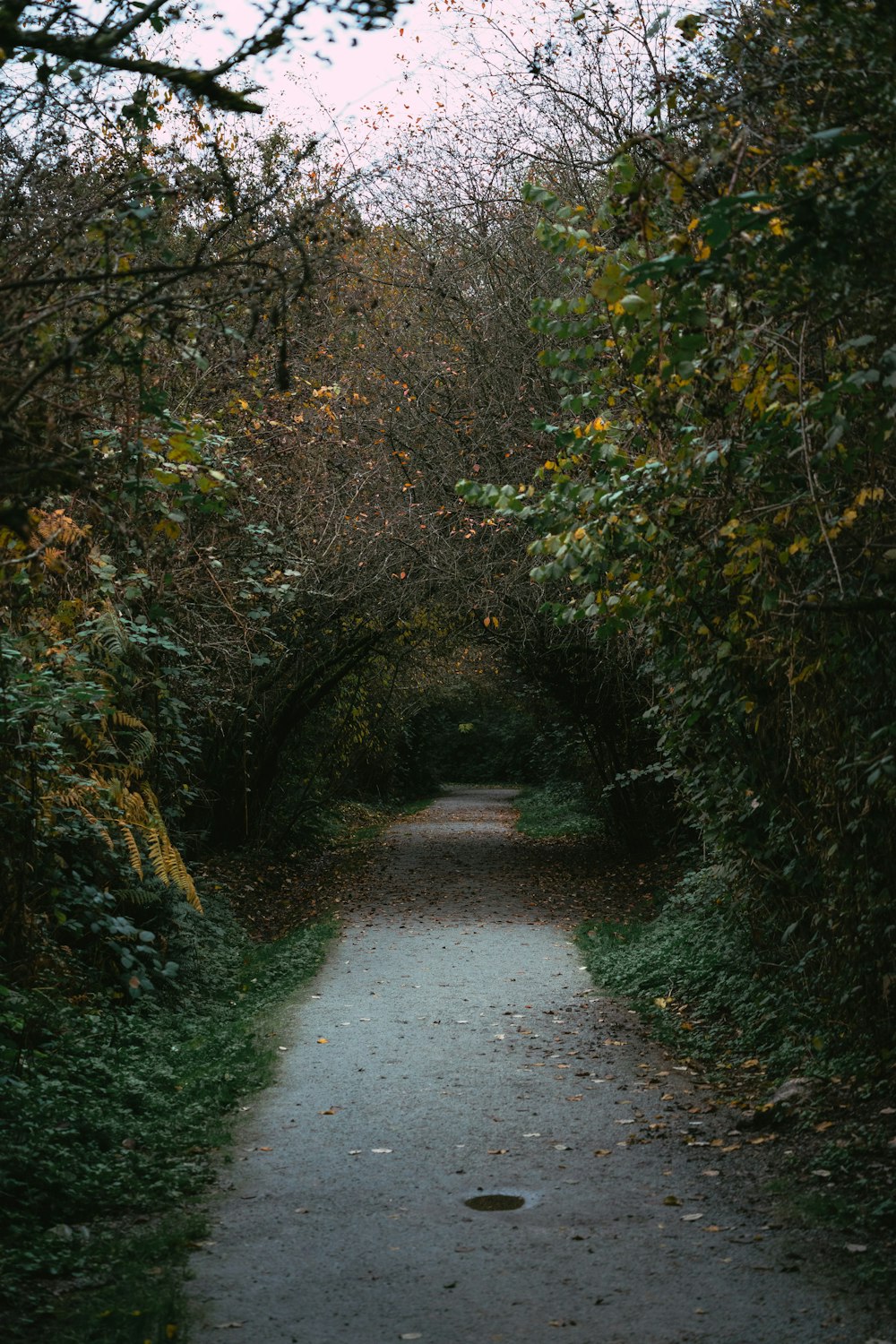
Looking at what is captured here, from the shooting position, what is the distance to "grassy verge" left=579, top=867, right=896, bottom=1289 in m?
5.65

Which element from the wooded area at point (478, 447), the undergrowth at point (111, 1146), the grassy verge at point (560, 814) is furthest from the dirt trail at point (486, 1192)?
the grassy verge at point (560, 814)

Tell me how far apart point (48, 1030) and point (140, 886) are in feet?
9.72

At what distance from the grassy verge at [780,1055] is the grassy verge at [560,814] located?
45.6 ft

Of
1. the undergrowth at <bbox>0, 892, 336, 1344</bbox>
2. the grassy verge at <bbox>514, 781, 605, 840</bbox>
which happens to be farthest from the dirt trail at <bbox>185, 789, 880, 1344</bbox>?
the grassy verge at <bbox>514, 781, 605, 840</bbox>

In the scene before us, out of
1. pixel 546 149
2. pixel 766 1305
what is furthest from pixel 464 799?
pixel 766 1305

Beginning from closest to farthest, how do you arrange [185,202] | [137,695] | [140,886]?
[185,202]
[140,886]
[137,695]

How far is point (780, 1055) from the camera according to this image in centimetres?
793

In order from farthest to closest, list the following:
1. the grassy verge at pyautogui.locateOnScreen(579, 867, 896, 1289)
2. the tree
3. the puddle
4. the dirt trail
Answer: the puddle
the grassy verge at pyautogui.locateOnScreen(579, 867, 896, 1289)
the tree
the dirt trail

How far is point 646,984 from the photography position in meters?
10.9

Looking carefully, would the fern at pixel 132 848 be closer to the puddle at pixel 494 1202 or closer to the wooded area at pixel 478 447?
the wooded area at pixel 478 447

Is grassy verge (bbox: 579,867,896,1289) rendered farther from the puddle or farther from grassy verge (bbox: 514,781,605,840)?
grassy verge (bbox: 514,781,605,840)

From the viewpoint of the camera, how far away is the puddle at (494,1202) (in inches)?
230

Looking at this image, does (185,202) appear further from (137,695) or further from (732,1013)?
(732,1013)

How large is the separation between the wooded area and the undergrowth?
181mm
